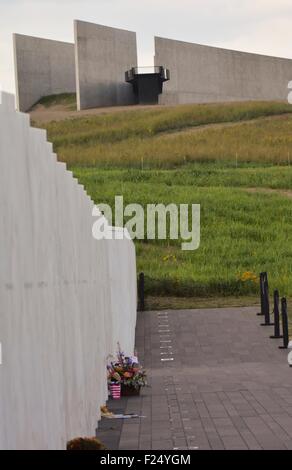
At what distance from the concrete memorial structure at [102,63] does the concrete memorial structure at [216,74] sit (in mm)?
2475

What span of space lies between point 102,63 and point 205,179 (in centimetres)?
2866

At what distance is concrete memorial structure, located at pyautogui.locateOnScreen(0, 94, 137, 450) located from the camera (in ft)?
16.4

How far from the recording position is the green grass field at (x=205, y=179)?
97.1 feet

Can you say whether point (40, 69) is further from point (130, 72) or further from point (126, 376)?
point (126, 376)

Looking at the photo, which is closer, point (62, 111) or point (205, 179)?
point (205, 179)

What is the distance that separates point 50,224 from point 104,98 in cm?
7059

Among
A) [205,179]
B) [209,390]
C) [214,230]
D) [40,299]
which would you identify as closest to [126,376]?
[209,390]

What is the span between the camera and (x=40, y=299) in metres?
6.10

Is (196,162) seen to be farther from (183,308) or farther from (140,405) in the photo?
(140,405)

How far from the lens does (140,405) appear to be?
12.6m

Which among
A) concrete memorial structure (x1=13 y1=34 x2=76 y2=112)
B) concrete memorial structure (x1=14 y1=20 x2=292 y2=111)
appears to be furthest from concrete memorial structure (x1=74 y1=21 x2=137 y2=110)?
concrete memorial structure (x1=13 y1=34 x2=76 y2=112)

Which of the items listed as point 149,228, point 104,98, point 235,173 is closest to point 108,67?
point 104,98

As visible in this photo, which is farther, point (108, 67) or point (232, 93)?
point (232, 93)

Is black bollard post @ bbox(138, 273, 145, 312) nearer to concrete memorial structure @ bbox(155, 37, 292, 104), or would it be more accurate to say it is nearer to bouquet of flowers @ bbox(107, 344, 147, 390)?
bouquet of flowers @ bbox(107, 344, 147, 390)
